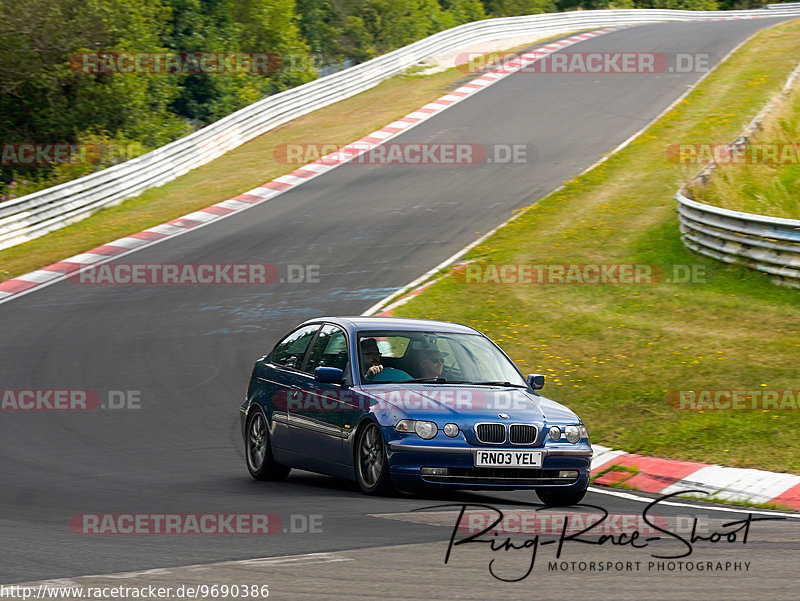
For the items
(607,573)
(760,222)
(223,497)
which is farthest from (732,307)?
(607,573)

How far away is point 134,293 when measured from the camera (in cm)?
2020

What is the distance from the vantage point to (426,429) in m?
8.63

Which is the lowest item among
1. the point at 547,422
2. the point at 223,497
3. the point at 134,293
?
the point at 134,293

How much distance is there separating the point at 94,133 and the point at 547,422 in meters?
29.1

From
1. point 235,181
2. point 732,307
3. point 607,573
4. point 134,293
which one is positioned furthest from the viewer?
point 235,181

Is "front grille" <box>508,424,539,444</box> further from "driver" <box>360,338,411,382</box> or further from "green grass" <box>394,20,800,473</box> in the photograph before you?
"green grass" <box>394,20,800,473</box>

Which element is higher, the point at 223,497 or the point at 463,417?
the point at 463,417

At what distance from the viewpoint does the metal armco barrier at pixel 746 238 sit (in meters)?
17.0

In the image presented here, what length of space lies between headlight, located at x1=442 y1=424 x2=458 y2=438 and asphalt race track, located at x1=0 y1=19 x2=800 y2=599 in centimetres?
55

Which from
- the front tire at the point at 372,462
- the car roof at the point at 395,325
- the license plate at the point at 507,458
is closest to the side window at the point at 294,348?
the car roof at the point at 395,325

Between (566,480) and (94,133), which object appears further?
(94,133)

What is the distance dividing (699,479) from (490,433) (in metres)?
2.44

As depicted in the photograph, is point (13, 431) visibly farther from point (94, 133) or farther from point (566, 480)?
point (94, 133)

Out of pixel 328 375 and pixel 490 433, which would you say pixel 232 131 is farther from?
pixel 490 433
